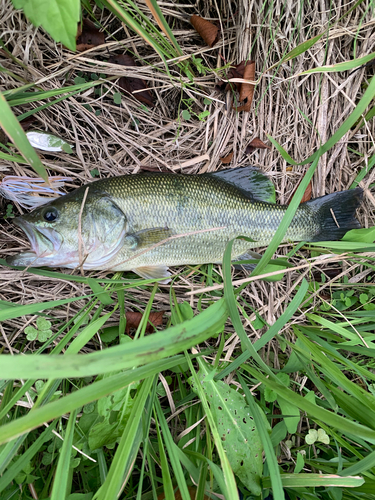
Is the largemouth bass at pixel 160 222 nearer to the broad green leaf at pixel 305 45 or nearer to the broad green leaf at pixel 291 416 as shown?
the broad green leaf at pixel 305 45

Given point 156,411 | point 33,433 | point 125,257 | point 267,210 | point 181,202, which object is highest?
point 181,202

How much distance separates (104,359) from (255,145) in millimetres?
2651

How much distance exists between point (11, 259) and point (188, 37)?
2.74 metres

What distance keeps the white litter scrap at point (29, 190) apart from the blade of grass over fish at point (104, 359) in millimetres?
2047

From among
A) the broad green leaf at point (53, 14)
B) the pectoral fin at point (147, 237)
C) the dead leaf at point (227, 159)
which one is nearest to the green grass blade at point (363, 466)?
the pectoral fin at point (147, 237)

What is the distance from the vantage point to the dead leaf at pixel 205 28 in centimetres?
285

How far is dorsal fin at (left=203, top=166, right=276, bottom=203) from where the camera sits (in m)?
2.96

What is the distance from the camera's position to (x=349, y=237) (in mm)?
2734

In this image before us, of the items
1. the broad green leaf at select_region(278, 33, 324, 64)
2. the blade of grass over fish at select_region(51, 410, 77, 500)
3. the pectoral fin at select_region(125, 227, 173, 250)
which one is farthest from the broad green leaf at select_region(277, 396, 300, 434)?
the broad green leaf at select_region(278, 33, 324, 64)

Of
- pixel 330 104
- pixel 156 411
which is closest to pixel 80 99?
pixel 330 104

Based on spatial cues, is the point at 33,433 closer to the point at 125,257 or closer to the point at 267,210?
the point at 125,257

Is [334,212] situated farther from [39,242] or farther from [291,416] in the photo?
[39,242]

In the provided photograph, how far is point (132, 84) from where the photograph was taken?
2.91m

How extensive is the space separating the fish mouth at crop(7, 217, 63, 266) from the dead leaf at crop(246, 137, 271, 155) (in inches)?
81.0
